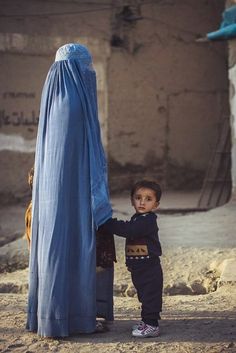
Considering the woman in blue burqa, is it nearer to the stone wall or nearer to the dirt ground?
the dirt ground

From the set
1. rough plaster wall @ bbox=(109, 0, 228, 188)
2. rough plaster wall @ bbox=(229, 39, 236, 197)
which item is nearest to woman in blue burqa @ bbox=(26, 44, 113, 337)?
rough plaster wall @ bbox=(229, 39, 236, 197)

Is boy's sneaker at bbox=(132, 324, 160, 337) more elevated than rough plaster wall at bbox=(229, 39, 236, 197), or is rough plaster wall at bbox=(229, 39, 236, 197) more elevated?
rough plaster wall at bbox=(229, 39, 236, 197)

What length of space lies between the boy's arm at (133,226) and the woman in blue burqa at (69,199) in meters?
0.07

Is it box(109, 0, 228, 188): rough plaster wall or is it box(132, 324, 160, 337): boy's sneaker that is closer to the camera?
box(132, 324, 160, 337): boy's sneaker

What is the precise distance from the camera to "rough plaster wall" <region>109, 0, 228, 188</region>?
11.1 meters

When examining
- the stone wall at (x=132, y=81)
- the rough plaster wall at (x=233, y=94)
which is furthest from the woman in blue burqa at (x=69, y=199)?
the stone wall at (x=132, y=81)

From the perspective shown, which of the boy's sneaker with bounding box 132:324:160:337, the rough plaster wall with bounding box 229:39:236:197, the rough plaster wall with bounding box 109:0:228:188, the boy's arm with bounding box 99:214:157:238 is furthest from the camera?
the rough plaster wall with bounding box 109:0:228:188

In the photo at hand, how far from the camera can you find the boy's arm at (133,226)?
3463 millimetres

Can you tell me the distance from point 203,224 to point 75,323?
3965mm

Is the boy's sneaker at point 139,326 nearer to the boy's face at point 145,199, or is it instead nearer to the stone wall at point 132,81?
the boy's face at point 145,199

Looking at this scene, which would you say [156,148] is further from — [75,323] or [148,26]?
[75,323]

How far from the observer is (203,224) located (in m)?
7.30

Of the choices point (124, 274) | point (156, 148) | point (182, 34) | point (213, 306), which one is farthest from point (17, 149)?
point (213, 306)

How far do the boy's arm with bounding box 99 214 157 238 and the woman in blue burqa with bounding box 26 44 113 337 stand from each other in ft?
0.22
